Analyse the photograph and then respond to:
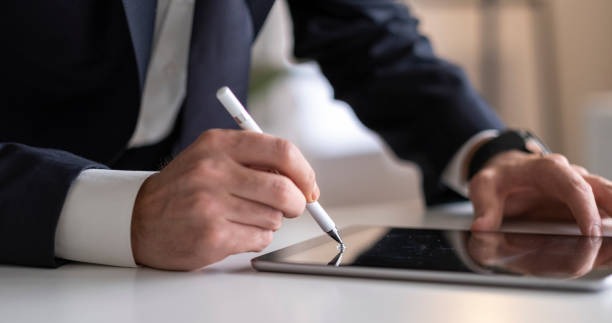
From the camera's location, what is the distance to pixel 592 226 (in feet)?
2.85

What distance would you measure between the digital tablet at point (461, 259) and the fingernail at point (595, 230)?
0.10 ft

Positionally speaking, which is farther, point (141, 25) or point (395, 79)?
point (395, 79)

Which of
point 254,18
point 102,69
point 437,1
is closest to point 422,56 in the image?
point 254,18

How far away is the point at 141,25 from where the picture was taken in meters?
0.97

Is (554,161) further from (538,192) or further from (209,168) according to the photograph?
(209,168)

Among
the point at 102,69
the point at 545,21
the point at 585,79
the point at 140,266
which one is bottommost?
the point at 585,79

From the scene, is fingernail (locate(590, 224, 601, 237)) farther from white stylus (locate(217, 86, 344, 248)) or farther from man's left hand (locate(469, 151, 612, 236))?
white stylus (locate(217, 86, 344, 248))

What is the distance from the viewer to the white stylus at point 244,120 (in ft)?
2.44

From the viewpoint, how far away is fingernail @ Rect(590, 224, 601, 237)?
33.9 inches

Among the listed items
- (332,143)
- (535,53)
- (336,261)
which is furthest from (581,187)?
(535,53)

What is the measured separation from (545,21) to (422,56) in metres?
2.79

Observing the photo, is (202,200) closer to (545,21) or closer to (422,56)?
(422,56)

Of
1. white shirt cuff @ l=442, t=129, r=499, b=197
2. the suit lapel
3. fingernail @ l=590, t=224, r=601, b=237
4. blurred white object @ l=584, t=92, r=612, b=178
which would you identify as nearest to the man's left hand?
fingernail @ l=590, t=224, r=601, b=237

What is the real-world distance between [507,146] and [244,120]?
0.50 m
